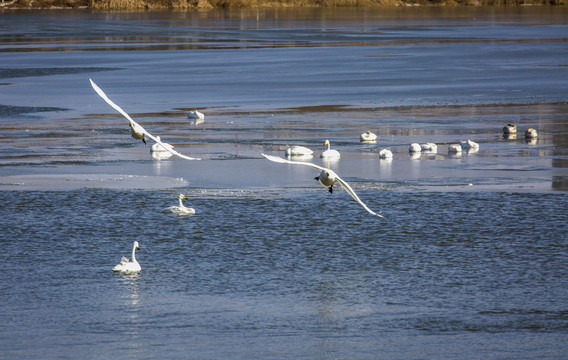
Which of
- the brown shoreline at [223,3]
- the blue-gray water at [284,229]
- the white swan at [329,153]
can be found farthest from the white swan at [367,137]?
the brown shoreline at [223,3]

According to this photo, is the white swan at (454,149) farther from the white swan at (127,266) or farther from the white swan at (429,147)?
the white swan at (127,266)

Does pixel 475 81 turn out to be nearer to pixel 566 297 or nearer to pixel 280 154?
pixel 280 154

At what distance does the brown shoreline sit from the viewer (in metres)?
134

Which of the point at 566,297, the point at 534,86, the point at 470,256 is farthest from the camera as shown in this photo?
the point at 534,86

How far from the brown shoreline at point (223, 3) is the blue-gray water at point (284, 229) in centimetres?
10534

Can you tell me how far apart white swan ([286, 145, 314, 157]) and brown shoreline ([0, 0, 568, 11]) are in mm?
116703

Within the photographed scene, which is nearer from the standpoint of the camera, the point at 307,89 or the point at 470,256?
the point at 470,256

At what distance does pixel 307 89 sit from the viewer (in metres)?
32.7

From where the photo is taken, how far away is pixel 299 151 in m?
19.2

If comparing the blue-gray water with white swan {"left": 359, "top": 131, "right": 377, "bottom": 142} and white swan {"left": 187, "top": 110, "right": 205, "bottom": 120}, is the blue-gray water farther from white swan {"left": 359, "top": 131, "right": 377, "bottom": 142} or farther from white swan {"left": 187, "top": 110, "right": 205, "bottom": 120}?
white swan {"left": 187, "top": 110, "right": 205, "bottom": 120}

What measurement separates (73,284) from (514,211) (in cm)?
654

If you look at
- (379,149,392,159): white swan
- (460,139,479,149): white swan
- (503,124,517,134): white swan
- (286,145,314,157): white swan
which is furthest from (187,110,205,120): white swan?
(503,124,517,134): white swan

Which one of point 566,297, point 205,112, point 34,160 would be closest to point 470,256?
point 566,297

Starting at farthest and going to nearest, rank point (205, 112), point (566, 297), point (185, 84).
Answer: point (185, 84) < point (205, 112) < point (566, 297)
